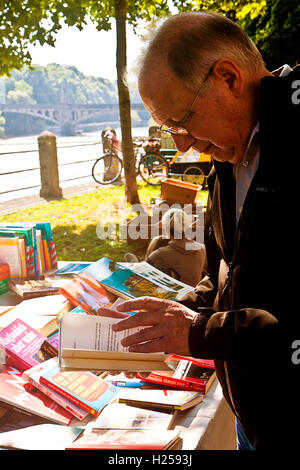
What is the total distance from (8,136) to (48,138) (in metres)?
35.3

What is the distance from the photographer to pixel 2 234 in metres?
2.43

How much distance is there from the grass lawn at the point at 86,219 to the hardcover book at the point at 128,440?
416 centimetres

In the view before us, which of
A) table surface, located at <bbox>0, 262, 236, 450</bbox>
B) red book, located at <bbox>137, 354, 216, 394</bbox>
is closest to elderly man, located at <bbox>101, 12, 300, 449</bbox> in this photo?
table surface, located at <bbox>0, 262, 236, 450</bbox>

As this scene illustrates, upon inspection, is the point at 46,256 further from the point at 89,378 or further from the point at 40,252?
the point at 89,378

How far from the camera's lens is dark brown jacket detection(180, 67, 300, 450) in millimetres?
991

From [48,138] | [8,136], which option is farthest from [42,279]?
[8,136]

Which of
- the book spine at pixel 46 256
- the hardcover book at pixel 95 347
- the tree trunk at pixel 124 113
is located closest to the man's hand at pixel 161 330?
the hardcover book at pixel 95 347

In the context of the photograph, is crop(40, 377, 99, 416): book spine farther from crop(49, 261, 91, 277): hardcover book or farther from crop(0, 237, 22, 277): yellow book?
crop(49, 261, 91, 277): hardcover book

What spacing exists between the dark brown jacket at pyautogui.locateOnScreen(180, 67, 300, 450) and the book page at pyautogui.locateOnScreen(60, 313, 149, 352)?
294 mm

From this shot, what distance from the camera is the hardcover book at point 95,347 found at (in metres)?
1.28

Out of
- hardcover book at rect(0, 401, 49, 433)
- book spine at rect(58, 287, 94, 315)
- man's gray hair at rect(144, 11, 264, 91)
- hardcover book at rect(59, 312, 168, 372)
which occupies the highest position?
man's gray hair at rect(144, 11, 264, 91)

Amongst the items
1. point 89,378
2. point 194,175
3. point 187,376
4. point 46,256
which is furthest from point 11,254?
point 194,175

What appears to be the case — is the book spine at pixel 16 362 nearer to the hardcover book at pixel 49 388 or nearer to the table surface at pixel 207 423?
the hardcover book at pixel 49 388

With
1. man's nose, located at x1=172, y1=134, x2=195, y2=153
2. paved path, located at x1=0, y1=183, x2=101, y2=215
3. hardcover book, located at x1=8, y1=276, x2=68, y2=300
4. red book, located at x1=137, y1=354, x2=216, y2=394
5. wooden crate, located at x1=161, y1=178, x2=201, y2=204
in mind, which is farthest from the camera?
paved path, located at x1=0, y1=183, x2=101, y2=215
